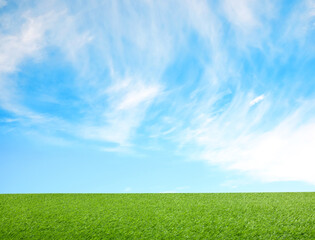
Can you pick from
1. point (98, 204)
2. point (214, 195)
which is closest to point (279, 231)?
point (214, 195)

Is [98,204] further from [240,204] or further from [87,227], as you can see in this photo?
[240,204]

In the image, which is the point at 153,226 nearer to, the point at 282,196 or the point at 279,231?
the point at 279,231

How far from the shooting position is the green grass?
11.6 ft

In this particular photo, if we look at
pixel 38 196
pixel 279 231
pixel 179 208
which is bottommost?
pixel 279 231

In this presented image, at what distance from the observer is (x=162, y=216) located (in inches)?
163

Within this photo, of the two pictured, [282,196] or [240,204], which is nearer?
[240,204]

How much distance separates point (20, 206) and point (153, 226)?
2798mm

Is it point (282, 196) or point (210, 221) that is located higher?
point (282, 196)

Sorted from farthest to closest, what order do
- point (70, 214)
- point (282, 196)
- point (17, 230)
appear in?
point (282, 196) → point (70, 214) → point (17, 230)

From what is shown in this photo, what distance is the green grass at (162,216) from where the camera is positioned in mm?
3525

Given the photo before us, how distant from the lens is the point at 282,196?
5336 mm

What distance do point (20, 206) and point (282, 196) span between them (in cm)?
520

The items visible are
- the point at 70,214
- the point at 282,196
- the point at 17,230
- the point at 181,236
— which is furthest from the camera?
the point at 282,196

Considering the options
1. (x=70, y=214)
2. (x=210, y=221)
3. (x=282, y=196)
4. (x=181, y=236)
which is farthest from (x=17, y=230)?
(x=282, y=196)
